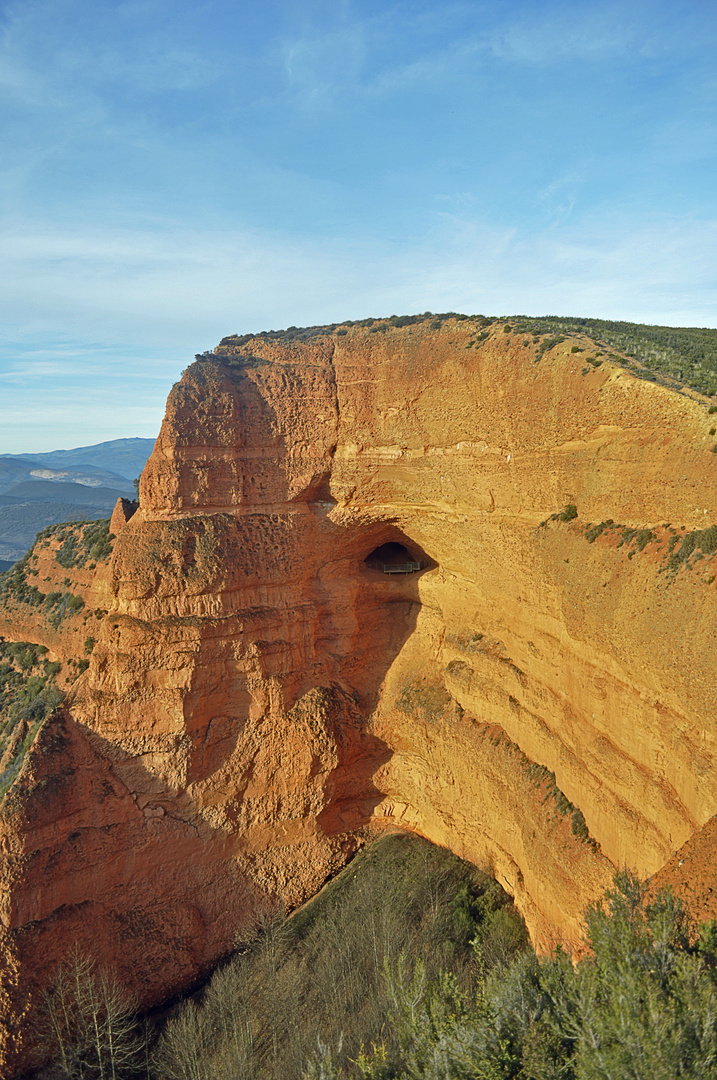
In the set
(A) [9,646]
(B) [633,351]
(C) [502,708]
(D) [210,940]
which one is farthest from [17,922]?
(B) [633,351]

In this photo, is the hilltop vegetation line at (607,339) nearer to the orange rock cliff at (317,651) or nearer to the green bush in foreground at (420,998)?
the orange rock cliff at (317,651)

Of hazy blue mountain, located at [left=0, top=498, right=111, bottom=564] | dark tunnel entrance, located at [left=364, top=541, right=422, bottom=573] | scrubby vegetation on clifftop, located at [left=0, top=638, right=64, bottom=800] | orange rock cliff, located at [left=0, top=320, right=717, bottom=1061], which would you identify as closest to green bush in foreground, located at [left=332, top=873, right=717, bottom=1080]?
orange rock cliff, located at [left=0, top=320, right=717, bottom=1061]

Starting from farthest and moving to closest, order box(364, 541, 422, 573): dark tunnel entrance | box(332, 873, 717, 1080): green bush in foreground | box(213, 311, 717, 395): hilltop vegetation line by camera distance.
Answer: box(364, 541, 422, 573): dark tunnel entrance, box(213, 311, 717, 395): hilltop vegetation line, box(332, 873, 717, 1080): green bush in foreground

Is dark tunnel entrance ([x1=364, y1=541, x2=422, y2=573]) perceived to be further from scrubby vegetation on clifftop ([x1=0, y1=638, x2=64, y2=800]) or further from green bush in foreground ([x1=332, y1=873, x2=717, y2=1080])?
green bush in foreground ([x1=332, y1=873, x2=717, y2=1080])

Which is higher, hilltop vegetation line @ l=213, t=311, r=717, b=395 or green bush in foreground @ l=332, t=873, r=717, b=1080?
hilltop vegetation line @ l=213, t=311, r=717, b=395

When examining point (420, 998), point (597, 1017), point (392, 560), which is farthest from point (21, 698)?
point (597, 1017)

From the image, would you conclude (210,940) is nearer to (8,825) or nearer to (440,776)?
(8,825)
